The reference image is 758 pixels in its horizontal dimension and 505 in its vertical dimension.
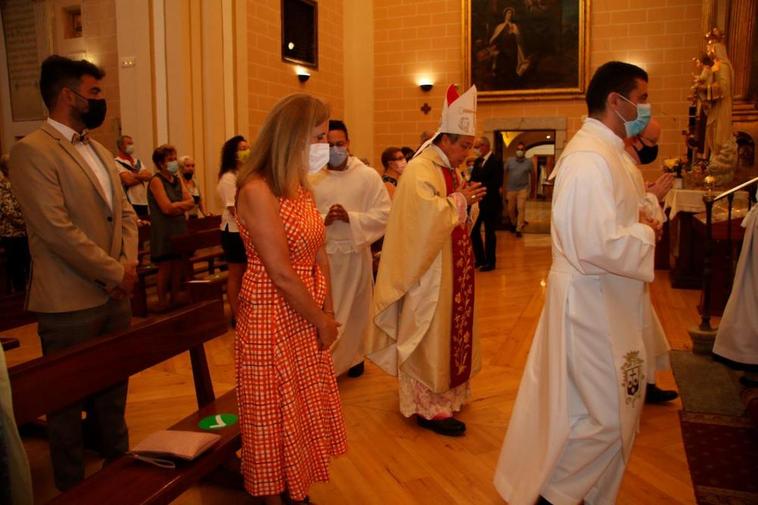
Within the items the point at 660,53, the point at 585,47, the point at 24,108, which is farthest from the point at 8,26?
the point at 660,53

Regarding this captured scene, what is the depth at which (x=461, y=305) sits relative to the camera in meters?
3.42

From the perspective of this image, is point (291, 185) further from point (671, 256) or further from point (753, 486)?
point (671, 256)

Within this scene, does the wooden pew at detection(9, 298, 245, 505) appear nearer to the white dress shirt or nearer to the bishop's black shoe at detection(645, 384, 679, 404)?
the white dress shirt

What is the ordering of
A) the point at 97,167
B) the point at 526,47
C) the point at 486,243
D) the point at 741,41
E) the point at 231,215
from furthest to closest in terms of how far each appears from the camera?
the point at 526,47 < the point at 486,243 < the point at 741,41 < the point at 231,215 < the point at 97,167

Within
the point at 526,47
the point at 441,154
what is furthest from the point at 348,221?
the point at 526,47

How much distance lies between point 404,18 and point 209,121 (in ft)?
18.1

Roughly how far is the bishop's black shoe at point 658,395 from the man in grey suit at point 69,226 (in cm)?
290

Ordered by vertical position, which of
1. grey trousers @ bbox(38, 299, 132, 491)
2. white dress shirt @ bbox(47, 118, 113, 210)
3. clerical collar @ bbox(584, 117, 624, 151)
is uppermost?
clerical collar @ bbox(584, 117, 624, 151)

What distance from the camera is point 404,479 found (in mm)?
2918

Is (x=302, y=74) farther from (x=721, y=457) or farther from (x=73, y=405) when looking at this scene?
(x=721, y=457)

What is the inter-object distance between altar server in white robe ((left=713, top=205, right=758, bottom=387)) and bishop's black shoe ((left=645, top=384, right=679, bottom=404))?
579 millimetres

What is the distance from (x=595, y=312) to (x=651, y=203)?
2.05ft

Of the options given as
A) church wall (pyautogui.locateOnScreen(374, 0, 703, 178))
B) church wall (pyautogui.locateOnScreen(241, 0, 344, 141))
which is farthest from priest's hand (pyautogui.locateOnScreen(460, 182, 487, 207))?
church wall (pyautogui.locateOnScreen(374, 0, 703, 178))

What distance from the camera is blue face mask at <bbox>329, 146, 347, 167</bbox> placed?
12.8 ft
